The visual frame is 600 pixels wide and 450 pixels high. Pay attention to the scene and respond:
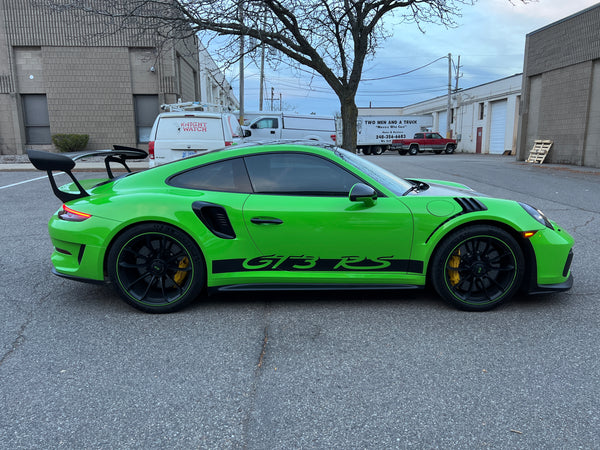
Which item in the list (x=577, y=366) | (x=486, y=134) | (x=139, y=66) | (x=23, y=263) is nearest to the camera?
(x=577, y=366)

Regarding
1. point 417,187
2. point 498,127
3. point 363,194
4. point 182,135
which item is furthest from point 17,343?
point 498,127

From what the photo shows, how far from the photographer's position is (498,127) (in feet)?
133

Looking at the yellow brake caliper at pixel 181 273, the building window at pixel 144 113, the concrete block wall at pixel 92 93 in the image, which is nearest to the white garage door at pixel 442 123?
the building window at pixel 144 113

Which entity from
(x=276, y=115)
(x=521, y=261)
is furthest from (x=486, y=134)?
(x=521, y=261)

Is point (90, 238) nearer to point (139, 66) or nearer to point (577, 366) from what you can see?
point (577, 366)

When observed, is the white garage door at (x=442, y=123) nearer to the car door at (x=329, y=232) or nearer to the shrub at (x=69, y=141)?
the shrub at (x=69, y=141)

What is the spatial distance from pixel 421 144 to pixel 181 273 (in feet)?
124

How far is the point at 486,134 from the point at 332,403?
4386 cm

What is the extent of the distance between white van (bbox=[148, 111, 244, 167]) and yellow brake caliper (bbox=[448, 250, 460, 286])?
8.06 metres

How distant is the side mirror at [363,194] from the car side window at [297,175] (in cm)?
18

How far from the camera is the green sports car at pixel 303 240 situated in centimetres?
365

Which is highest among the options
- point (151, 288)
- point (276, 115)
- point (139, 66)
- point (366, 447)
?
point (139, 66)

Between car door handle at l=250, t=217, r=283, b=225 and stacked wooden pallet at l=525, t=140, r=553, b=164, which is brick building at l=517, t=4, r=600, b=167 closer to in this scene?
stacked wooden pallet at l=525, t=140, r=553, b=164

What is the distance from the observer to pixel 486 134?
138 feet
